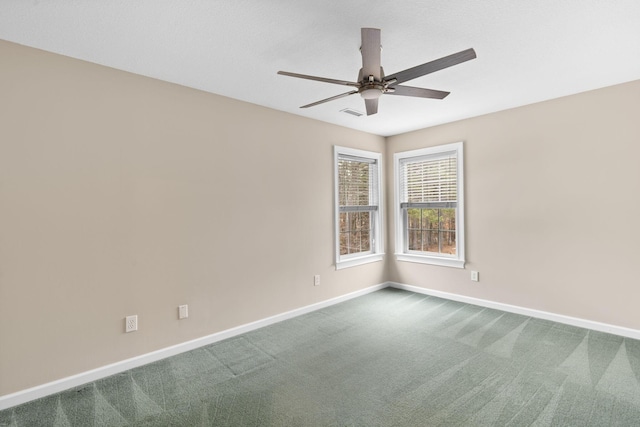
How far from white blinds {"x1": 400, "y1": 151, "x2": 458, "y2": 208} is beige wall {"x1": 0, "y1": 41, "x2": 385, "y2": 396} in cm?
199

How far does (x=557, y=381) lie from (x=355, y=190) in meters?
3.19

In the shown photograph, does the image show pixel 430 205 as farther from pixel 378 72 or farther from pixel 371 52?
pixel 371 52

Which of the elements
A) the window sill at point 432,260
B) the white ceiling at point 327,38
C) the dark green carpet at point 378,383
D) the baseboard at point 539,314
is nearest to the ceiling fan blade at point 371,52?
the white ceiling at point 327,38

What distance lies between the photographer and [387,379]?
246 cm

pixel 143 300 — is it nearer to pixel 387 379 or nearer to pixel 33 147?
pixel 33 147

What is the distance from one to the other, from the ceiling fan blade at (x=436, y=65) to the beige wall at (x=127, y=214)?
6.36 ft

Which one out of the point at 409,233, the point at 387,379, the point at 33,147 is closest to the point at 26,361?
the point at 33,147

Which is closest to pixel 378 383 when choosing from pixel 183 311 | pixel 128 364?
pixel 183 311

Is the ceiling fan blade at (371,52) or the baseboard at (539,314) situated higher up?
the ceiling fan blade at (371,52)

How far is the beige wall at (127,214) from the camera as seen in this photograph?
2.23m

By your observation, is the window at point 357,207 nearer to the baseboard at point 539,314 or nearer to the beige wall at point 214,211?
the beige wall at point 214,211

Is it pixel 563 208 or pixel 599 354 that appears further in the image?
pixel 563 208

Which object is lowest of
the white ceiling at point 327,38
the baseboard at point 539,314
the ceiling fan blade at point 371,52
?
the baseboard at point 539,314

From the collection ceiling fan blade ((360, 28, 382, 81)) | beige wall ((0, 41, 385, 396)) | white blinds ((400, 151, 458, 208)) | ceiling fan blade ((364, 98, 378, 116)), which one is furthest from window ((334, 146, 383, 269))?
ceiling fan blade ((360, 28, 382, 81))
